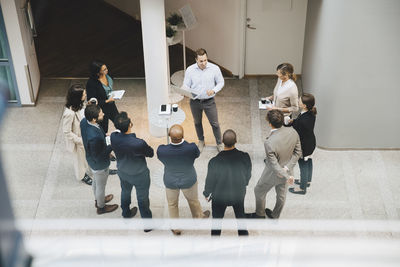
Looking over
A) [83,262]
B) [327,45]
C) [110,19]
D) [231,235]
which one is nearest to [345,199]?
[231,235]

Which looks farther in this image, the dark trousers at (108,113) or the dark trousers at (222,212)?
the dark trousers at (108,113)

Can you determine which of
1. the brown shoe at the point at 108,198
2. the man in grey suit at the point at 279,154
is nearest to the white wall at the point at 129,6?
the brown shoe at the point at 108,198

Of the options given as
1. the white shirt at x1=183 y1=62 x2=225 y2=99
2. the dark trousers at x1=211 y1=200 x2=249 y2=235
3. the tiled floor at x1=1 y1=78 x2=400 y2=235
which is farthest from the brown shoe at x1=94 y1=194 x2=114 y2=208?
the white shirt at x1=183 y1=62 x2=225 y2=99

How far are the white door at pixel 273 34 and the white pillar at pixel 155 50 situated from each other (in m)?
2.14

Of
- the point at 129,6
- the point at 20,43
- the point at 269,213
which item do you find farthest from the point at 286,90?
the point at 129,6

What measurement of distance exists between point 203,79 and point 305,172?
5.41ft

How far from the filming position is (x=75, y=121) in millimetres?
5281

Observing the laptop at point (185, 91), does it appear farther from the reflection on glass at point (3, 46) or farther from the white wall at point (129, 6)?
the white wall at point (129, 6)

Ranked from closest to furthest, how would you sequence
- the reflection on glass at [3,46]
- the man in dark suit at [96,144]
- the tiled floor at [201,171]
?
the man in dark suit at [96,144] < the tiled floor at [201,171] < the reflection on glass at [3,46]

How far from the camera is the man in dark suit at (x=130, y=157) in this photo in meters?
4.54

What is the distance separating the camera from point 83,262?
1.65 m

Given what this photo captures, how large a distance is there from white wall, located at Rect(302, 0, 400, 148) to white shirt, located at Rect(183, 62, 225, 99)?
144 cm

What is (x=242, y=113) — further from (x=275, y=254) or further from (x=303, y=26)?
(x=275, y=254)

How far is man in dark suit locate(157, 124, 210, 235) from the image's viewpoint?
446 centimetres
